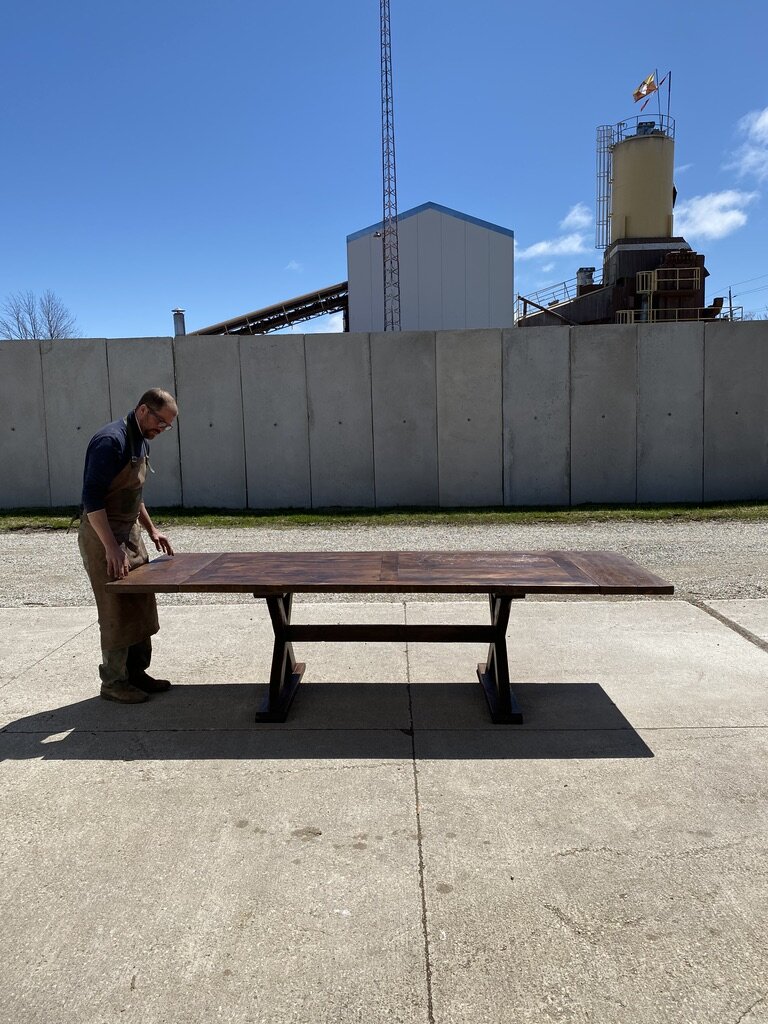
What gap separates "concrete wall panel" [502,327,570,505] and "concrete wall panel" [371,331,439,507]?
1.36 m

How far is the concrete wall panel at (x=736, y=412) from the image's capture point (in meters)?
13.3

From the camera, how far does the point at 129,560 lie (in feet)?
14.6

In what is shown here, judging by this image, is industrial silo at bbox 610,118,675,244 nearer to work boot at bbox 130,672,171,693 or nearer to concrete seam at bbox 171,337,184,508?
concrete seam at bbox 171,337,184,508

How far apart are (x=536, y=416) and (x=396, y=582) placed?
1018 centimetres

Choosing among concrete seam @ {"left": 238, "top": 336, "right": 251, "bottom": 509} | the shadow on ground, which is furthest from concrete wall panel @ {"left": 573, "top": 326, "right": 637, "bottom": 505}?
the shadow on ground

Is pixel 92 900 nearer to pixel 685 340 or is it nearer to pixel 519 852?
pixel 519 852

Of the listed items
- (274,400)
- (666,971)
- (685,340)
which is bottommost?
(666,971)

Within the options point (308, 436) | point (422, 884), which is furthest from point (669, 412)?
point (422, 884)

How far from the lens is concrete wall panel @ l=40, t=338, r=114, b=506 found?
13797mm

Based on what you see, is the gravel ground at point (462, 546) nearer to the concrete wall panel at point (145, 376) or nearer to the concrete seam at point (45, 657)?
the concrete seam at point (45, 657)

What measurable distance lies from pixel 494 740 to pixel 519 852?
1050 millimetres

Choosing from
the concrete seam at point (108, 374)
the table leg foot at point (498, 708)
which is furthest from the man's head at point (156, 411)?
the concrete seam at point (108, 374)

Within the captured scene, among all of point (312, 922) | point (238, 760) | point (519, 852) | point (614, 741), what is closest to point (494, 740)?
point (614, 741)

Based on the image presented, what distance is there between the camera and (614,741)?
387 centimetres
